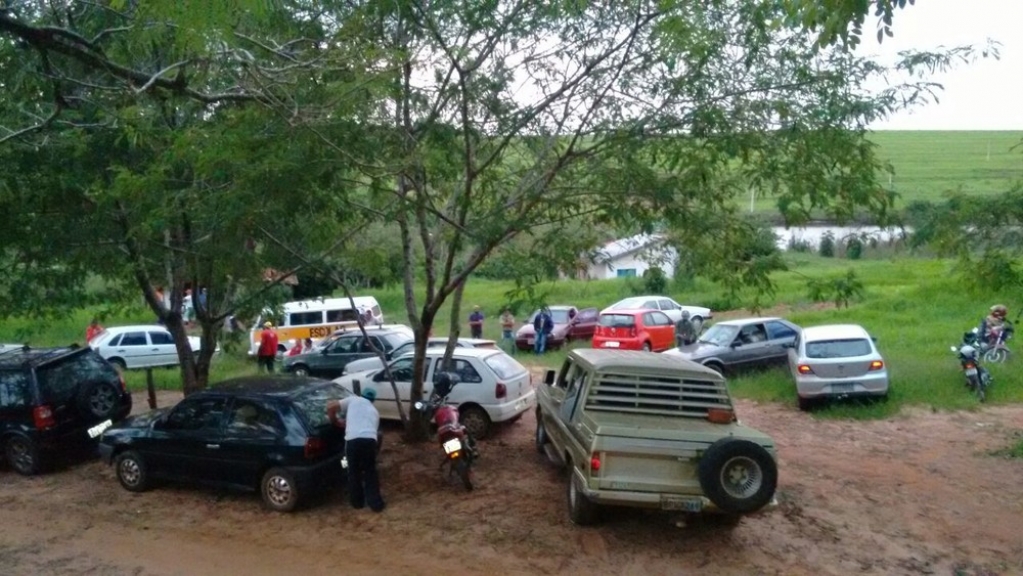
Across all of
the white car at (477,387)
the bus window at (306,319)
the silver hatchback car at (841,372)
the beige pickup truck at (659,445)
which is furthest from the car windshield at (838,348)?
the bus window at (306,319)

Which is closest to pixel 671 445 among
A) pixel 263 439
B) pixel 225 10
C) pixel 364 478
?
pixel 364 478

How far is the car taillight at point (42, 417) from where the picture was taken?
488 inches

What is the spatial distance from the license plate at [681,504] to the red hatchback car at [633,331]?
627 inches

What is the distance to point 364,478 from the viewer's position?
10359 mm

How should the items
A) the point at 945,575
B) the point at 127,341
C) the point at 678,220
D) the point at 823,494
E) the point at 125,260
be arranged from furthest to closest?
the point at 127,341 → the point at 125,260 → the point at 823,494 → the point at 678,220 → the point at 945,575

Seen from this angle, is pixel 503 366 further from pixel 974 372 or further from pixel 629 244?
pixel 974 372

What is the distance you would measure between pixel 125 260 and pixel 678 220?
823cm

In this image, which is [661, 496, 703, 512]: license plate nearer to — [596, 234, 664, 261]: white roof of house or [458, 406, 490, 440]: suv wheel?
[596, 234, 664, 261]: white roof of house

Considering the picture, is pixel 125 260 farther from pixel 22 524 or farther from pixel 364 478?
pixel 364 478

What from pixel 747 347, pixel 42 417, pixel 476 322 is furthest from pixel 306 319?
pixel 42 417

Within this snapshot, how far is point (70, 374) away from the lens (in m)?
13.0

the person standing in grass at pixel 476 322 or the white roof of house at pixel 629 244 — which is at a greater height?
the white roof of house at pixel 629 244

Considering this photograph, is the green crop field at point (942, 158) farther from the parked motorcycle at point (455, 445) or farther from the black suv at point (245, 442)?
the black suv at point (245, 442)

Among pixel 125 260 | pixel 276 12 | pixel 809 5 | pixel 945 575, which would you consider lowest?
pixel 945 575
